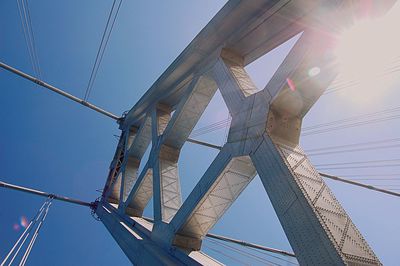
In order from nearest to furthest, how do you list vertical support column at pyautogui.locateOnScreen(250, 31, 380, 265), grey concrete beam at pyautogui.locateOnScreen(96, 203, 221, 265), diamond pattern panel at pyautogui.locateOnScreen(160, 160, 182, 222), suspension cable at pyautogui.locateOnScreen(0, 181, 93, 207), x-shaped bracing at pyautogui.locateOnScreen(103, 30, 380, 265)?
vertical support column at pyautogui.locateOnScreen(250, 31, 380, 265), x-shaped bracing at pyautogui.locateOnScreen(103, 30, 380, 265), grey concrete beam at pyautogui.locateOnScreen(96, 203, 221, 265), diamond pattern panel at pyautogui.locateOnScreen(160, 160, 182, 222), suspension cable at pyautogui.locateOnScreen(0, 181, 93, 207)

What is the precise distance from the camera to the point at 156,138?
12188 mm

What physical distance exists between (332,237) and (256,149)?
2.42m

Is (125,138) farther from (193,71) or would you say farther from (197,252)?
(197,252)

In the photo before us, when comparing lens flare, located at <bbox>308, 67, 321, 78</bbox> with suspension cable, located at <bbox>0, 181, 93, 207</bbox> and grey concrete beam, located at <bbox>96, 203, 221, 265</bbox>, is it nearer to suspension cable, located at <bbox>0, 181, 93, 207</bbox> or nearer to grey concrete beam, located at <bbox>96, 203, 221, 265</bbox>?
grey concrete beam, located at <bbox>96, 203, 221, 265</bbox>

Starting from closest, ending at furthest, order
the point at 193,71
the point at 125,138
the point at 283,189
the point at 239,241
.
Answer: the point at 283,189, the point at 193,71, the point at 239,241, the point at 125,138

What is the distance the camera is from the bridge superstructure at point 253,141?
4.34 metres

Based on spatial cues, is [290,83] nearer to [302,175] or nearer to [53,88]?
[302,175]

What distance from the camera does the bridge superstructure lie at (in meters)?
4.34

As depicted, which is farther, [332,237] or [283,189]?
[283,189]

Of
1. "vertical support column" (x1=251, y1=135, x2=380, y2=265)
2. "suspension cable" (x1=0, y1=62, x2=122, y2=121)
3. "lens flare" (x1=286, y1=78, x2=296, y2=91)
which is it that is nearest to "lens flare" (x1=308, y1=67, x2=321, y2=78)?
"lens flare" (x1=286, y1=78, x2=296, y2=91)

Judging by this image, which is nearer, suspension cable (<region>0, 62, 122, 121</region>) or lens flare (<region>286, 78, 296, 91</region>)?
lens flare (<region>286, 78, 296, 91</region>)

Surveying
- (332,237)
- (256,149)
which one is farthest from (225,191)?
(332,237)

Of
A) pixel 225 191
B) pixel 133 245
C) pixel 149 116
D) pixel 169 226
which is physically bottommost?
pixel 133 245

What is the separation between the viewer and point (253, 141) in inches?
240
